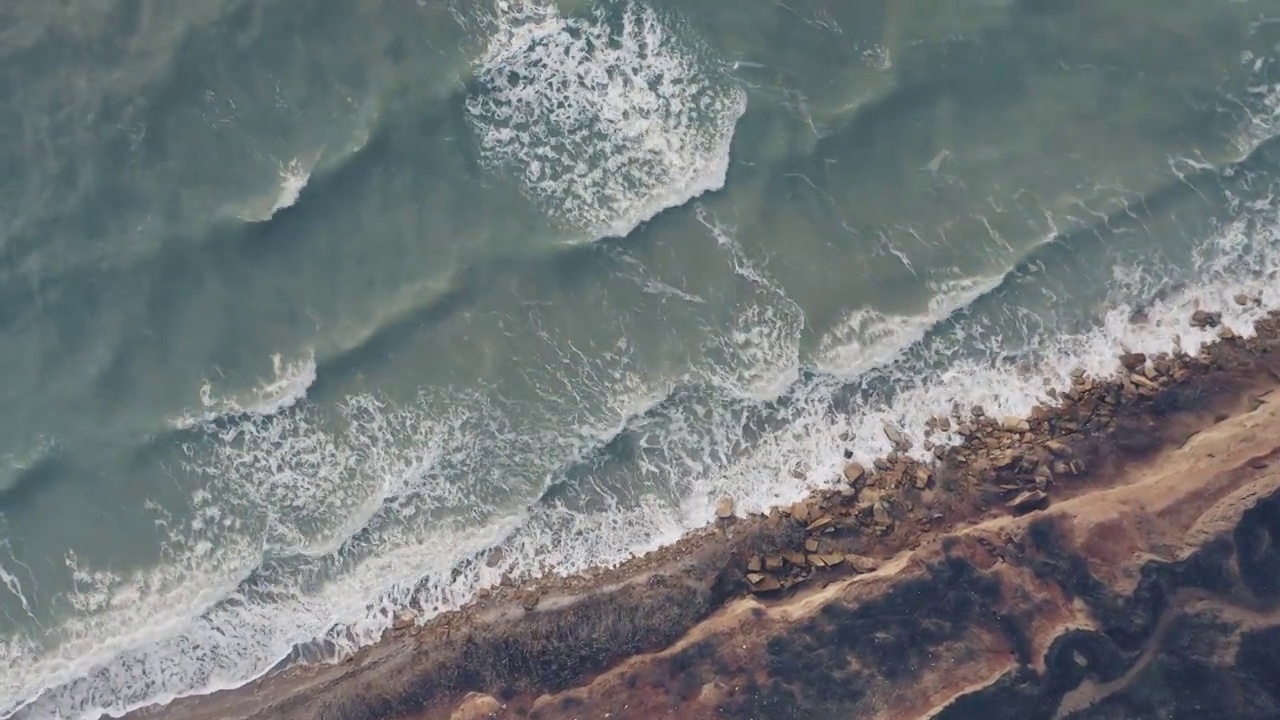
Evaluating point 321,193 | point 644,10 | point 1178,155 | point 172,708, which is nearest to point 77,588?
point 172,708

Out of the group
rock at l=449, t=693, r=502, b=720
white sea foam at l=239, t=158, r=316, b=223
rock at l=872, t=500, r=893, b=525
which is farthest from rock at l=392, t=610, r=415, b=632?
rock at l=872, t=500, r=893, b=525

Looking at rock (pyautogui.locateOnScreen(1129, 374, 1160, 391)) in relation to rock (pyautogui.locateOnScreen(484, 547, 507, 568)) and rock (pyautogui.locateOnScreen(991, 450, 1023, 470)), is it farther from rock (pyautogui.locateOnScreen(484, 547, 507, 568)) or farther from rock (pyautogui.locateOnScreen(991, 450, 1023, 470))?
rock (pyautogui.locateOnScreen(484, 547, 507, 568))

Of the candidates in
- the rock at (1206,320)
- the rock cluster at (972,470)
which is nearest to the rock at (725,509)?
the rock cluster at (972,470)

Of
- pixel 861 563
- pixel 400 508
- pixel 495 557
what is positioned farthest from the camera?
pixel 400 508

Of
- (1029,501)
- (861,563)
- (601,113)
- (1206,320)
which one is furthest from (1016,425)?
(601,113)

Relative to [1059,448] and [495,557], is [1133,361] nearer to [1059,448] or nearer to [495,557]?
[1059,448]

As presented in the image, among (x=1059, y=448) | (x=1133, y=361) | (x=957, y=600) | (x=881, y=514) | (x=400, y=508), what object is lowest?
(x=957, y=600)

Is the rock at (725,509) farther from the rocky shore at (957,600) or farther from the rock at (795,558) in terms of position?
the rock at (795,558)
